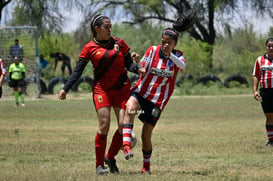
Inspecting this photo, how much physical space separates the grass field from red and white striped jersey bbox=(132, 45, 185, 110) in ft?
3.34

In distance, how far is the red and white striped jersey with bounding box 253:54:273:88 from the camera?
11727 mm

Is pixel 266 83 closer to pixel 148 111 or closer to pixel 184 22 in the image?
pixel 184 22

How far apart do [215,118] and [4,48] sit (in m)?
14.2

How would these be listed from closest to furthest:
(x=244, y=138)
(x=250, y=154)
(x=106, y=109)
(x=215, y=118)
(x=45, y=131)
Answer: (x=106, y=109) < (x=250, y=154) < (x=244, y=138) < (x=45, y=131) < (x=215, y=118)

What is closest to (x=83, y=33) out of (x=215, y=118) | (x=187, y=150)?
(x=215, y=118)

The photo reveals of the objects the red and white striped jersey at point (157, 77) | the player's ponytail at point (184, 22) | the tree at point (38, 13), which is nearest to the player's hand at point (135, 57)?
the red and white striped jersey at point (157, 77)

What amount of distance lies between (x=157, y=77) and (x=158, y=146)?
378 centimetres

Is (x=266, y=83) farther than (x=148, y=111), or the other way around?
(x=266, y=83)

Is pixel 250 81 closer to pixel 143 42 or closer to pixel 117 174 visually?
pixel 143 42

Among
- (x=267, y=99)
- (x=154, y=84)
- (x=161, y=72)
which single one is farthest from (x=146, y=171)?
(x=267, y=99)

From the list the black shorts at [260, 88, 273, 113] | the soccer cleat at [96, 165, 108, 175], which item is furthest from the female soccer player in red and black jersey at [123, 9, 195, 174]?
the black shorts at [260, 88, 273, 113]

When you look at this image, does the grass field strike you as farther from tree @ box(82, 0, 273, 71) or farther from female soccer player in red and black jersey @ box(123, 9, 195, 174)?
tree @ box(82, 0, 273, 71)

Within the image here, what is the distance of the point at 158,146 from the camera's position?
1173 cm

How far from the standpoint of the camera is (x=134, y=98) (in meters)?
8.11
